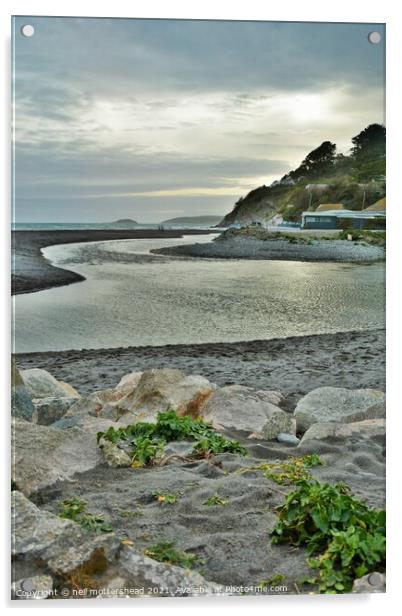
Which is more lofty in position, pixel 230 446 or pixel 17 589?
pixel 230 446

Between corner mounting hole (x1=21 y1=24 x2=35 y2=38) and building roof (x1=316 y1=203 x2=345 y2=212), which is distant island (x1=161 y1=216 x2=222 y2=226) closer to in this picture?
building roof (x1=316 y1=203 x2=345 y2=212)

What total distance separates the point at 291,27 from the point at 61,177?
6.39 ft

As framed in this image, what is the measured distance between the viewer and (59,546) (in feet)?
13.4

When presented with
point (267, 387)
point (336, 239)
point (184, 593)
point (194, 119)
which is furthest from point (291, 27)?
point (184, 593)

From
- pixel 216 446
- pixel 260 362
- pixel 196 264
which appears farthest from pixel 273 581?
pixel 196 264

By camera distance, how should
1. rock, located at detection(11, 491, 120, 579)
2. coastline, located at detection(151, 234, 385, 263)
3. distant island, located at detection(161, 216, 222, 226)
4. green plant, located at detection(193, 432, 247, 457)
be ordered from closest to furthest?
rock, located at detection(11, 491, 120, 579) < green plant, located at detection(193, 432, 247, 457) < distant island, located at detection(161, 216, 222, 226) < coastline, located at detection(151, 234, 385, 263)

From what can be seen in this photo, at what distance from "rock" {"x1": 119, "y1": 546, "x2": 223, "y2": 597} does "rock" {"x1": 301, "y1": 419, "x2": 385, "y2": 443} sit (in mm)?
1383

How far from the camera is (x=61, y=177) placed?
16.9ft

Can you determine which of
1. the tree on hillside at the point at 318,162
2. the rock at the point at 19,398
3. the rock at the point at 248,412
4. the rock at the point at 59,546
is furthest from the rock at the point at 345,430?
the rock at the point at 19,398

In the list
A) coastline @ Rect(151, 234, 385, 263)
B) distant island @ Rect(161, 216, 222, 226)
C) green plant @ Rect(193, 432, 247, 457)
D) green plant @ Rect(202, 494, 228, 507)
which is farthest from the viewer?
coastline @ Rect(151, 234, 385, 263)

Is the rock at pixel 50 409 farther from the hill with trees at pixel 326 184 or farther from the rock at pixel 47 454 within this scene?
the hill with trees at pixel 326 184

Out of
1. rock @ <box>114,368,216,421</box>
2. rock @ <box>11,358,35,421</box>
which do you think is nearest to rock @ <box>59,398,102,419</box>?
rock @ <box>114,368,216,421</box>

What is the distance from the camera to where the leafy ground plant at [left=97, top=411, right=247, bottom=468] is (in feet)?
16.4

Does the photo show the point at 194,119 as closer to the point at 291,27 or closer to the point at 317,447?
the point at 291,27
